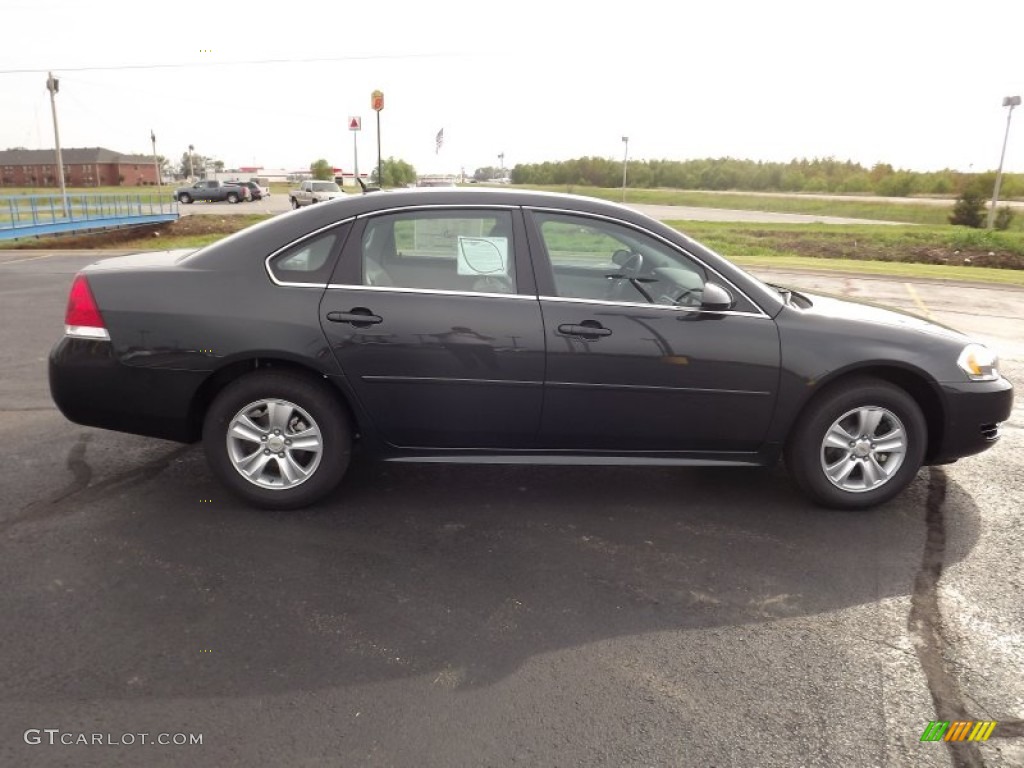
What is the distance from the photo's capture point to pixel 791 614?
10.7 feet

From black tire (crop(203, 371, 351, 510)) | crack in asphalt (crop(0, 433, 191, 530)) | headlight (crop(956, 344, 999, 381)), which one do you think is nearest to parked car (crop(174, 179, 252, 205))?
crack in asphalt (crop(0, 433, 191, 530))

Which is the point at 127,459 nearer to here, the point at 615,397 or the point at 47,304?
the point at 615,397

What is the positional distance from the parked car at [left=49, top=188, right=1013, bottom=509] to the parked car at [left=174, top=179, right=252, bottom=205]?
2069 inches

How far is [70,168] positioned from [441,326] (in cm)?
12216

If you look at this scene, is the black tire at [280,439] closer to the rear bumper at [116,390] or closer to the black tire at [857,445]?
the rear bumper at [116,390]

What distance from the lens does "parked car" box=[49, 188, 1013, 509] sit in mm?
4000

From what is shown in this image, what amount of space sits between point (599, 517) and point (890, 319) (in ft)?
6.58

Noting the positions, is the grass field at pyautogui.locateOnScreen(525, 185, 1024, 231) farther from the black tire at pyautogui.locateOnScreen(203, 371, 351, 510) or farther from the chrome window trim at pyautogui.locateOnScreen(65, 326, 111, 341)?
the chrome window trim at pyautogui.locateOnScreen(65, 326, 111, 341)

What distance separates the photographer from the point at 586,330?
3.99 meters

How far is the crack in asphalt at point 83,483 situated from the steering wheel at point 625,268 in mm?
2917

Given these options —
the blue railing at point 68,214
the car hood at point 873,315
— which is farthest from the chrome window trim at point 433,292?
the blue railing at point 68,214

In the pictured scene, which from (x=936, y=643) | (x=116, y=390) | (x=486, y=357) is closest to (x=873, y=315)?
(x=936, y=643)

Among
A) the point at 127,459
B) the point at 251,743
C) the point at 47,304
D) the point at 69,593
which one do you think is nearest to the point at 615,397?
the point at 251,743

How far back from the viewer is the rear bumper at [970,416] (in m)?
4.24
